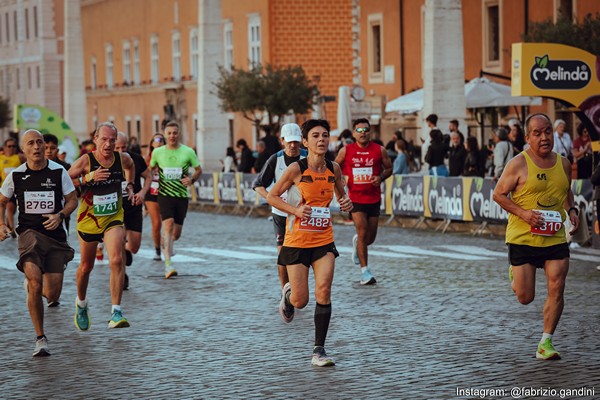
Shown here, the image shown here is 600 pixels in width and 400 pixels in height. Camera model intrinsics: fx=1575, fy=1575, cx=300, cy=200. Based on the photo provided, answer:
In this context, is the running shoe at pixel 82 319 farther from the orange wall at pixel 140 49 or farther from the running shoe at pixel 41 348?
the orange wall at pixel 140 49

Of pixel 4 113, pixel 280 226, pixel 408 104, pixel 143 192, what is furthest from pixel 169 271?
pixel 4 113

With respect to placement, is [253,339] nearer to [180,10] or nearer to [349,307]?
[349,307]

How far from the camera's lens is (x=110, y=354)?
1220 centimetres

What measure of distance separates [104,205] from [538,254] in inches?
167

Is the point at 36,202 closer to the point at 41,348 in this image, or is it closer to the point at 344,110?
the point at 41,348

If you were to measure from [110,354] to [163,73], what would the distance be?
5606 cm

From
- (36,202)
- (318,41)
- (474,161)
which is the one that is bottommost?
(474,161)

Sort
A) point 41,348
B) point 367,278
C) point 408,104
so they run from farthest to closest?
point 408,104 → point 367,278 → point 41,348

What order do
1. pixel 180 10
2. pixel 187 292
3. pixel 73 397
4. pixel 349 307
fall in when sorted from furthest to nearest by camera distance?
pixel 180 10 → pixel 187 292 → pixel 349 307 → pixel 73 397

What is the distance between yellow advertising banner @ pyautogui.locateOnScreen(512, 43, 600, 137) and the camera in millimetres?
22938

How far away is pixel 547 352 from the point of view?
36.8 feet

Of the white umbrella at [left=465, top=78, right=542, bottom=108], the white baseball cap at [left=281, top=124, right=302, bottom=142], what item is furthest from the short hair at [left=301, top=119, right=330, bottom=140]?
the white umbrella at [left=465, top=78, right=542, bottom=108]

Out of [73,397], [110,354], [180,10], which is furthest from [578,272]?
[180,10]

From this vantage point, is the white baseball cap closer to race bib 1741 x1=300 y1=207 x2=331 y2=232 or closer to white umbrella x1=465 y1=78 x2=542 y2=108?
race bib 1741 x1=300 y1=207 x2=331 y2=232
